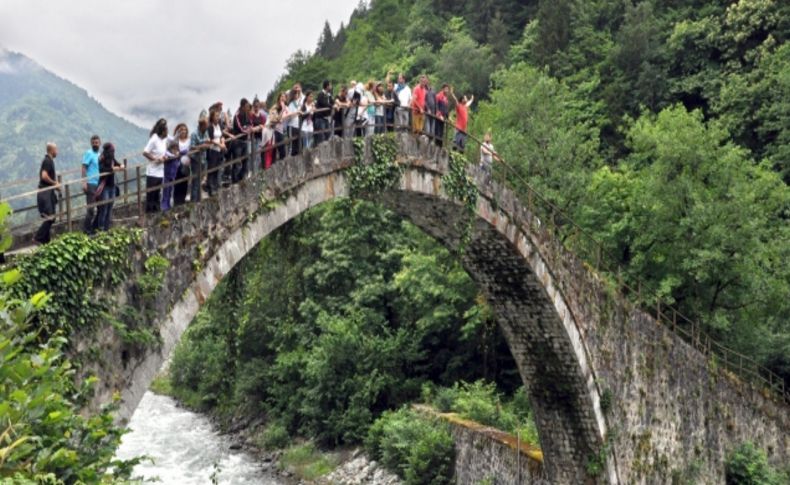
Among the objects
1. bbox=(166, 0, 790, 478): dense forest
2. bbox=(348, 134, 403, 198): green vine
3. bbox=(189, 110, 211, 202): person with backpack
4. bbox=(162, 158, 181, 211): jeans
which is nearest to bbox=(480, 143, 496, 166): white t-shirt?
bbox=(348, 134, 403, 198): green vine

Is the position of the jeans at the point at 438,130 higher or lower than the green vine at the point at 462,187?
higher

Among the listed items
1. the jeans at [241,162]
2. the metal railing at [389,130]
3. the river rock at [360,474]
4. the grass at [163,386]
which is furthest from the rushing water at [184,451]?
the jeans at [241,162]

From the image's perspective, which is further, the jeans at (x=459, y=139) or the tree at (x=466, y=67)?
the tree at (x=466, y=67)

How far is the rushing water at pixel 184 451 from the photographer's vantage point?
24281 millimetres

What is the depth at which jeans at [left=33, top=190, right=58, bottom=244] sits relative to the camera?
7.44 metres

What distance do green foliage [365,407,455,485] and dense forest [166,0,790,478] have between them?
0.53m

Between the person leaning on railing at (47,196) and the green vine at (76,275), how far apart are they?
1.31ft

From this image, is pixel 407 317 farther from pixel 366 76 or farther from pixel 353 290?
pixel 366 76

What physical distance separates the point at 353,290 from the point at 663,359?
15105 millimetres

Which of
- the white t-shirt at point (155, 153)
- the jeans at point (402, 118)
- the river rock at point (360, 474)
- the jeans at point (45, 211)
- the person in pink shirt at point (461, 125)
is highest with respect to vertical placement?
the person in pink shirt at point (461, 125)

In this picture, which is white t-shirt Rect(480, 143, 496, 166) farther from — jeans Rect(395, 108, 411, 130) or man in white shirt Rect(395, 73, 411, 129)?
jeans Rect(395, 108, 411, 130)

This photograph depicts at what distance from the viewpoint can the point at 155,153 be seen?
8.69 metres

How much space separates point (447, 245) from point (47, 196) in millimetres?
8934

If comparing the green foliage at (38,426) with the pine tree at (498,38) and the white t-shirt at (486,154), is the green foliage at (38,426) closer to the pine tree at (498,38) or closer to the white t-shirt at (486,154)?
the white t-shirt at (486,154)
